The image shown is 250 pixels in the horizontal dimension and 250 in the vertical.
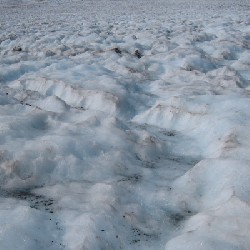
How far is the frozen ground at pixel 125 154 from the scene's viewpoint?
9.24 feet

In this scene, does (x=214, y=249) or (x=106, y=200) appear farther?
(x=106, y=200)

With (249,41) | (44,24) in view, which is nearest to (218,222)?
(249,41)

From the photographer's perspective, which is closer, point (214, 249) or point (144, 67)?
point (214, 249)

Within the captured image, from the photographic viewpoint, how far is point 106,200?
3.19m

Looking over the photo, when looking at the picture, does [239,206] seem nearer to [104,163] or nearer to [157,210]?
[157,210]

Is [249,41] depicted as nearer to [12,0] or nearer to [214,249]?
[214,249]

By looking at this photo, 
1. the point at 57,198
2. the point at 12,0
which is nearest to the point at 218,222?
the point at 57,198

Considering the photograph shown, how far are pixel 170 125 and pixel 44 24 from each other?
11.2 metres

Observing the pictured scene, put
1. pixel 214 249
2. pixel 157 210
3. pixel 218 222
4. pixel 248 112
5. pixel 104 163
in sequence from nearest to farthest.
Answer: pixel 214 249 < pixel 218 222 < pixel 157 210 < pixel 104 163 < pixel 248 112

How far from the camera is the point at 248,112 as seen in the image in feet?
15.5

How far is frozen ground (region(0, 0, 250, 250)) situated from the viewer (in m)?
2.82

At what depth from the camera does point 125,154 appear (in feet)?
13.0

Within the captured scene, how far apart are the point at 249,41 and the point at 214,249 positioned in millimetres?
8318

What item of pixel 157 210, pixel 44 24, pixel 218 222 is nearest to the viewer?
pixel 218 222
